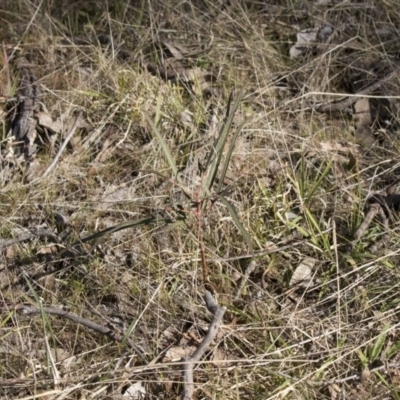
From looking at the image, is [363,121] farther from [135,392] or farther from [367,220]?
[135,392]

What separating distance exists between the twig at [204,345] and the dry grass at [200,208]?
4cm

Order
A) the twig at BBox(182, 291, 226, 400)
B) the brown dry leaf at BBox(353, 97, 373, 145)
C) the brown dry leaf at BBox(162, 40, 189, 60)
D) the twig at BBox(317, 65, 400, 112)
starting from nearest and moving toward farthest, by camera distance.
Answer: the twig at BBox(182, 291, 226, 400)
the brown dry leaf at BBox(353, 97, 373, 145)
the twig at BBox(317, 65, 400, 112)
the brown dry leaf at BBox(162, 40, 189, 60)

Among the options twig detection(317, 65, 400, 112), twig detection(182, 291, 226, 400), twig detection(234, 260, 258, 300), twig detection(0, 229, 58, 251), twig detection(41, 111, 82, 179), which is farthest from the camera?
twig detection(317, 65, 400, 112)

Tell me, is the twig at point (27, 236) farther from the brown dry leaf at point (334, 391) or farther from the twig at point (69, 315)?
the brown dry leaf at point (334, 391)

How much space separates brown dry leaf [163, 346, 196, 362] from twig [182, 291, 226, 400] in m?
0.06

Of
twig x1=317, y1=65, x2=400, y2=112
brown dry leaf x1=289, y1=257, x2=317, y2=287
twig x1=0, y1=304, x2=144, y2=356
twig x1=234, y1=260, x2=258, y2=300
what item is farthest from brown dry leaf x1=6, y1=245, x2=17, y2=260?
twig x1=317, y1=65, x2=400, y2=112

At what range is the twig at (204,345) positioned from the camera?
6.28 ft

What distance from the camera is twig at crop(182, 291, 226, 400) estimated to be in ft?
6.28

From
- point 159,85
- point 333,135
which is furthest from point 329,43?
point 159,85

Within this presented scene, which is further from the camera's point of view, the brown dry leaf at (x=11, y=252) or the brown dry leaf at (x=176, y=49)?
the brown dry leaf at (x=176, y=49)

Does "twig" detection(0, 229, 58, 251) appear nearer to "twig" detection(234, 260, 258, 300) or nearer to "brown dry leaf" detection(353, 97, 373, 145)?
"twig" detection(234, 260, 258, 300)

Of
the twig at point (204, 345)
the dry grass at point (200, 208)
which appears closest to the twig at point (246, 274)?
the dry grass at point (200, 208)

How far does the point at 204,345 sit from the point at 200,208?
375mm

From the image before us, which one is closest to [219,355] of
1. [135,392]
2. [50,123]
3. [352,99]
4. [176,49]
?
[135,392]
